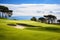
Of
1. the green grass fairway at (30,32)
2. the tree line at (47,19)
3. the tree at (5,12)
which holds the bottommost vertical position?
the green grass fairway at (30,32)

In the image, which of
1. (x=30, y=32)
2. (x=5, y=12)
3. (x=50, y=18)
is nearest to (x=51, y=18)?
(x=50, y=18)

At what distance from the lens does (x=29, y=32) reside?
275cm

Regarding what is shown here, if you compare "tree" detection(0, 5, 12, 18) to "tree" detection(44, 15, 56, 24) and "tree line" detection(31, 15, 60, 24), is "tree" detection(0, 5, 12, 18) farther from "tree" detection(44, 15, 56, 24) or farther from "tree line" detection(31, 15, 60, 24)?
"tree" detection(44, 15, 56, 24)

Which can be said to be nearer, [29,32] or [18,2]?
[29,32]

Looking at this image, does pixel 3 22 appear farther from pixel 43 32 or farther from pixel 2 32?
pixel 43 32

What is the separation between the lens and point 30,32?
9.04ft

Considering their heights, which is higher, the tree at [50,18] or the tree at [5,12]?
the tree at [5,12]

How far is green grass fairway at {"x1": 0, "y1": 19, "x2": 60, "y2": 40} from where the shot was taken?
267cm

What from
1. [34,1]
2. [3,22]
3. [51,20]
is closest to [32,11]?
[34,1]

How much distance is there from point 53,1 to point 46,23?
1.60 feet

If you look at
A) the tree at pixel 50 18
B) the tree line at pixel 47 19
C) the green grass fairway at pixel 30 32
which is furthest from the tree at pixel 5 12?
the tree at pixel 50 18

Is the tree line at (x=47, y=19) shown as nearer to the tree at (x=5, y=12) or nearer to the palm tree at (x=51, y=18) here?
the palm tree at (x=51, y=18)

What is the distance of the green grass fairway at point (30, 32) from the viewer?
267 cm

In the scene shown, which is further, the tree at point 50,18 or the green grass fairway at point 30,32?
the tree at point 50,18
